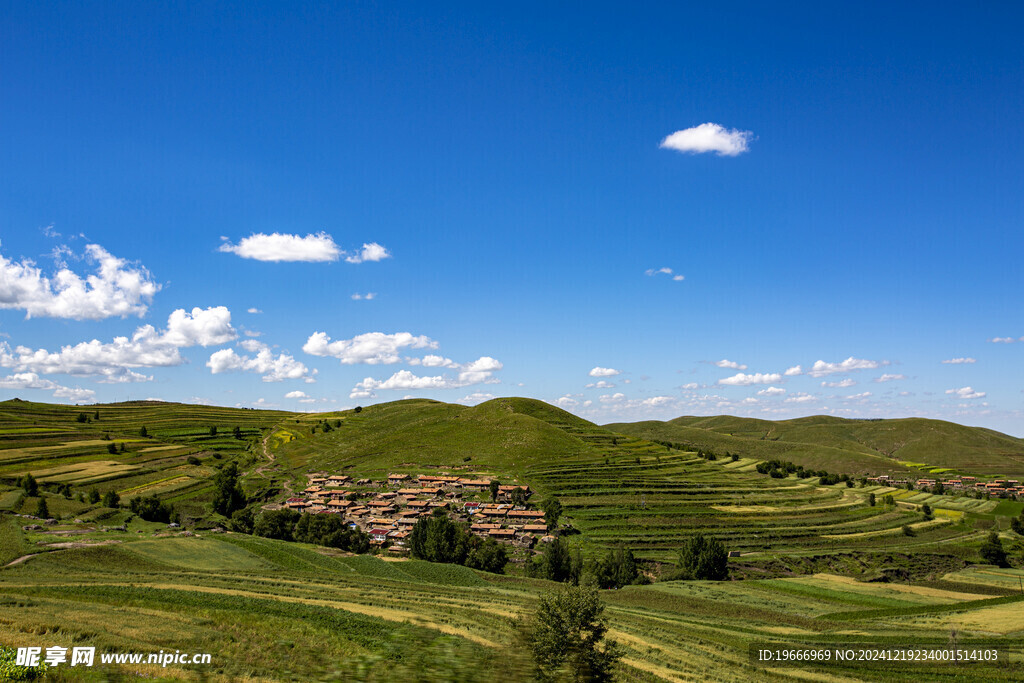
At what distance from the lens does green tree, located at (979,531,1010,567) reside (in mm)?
97375

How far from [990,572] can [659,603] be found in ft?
233

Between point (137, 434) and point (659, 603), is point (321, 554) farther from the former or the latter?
point (137, 434)

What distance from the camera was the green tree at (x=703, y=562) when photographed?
90.2 meters

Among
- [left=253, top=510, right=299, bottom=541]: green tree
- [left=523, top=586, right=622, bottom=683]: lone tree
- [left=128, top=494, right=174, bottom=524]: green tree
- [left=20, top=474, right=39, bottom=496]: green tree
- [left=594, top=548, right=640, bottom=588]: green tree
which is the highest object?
[left=523, top=586, right=622, bottom=683]: lone tree

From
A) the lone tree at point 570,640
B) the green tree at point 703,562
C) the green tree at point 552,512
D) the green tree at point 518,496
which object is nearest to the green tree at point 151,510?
the green tree at point 518,496

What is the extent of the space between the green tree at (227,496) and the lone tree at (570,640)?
111 meters

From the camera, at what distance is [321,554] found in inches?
2886

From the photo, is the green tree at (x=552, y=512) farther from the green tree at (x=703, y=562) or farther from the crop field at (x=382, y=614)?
the crop field at (x=382, y=614)

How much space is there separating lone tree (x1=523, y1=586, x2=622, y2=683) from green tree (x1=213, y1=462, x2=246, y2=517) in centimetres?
11147

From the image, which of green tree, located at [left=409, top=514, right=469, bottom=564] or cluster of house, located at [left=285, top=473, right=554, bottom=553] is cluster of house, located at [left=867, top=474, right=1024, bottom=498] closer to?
cluster of house, located at [left=285, top=473, right=554, bottom=553]

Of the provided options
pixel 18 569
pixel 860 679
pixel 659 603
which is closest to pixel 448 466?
pixel 659 603

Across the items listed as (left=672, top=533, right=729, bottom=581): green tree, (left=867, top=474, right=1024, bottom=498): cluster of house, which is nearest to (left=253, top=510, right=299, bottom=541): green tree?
(left=672, top=533, right=729, bottom=581): green tree

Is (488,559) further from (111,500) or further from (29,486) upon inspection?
→ (29,486)

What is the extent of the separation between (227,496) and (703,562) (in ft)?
343
